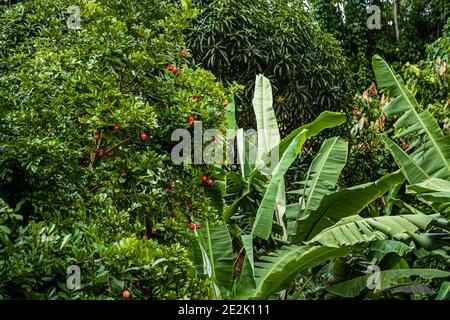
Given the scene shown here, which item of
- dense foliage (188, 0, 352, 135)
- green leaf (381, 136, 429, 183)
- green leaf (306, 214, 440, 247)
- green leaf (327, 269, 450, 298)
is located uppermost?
dense foliage (188, 0, 352, 135)

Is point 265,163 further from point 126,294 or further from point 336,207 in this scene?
point 126,294

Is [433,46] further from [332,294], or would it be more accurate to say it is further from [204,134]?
[204,134]

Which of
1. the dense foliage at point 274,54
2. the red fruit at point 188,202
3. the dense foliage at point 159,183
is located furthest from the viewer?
the dense foliage at point 274,54

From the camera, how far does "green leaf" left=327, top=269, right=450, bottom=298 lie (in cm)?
462

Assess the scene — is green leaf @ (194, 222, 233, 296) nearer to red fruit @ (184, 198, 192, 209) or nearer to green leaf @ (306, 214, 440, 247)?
green leaf @ (306, 214, 440, 247)

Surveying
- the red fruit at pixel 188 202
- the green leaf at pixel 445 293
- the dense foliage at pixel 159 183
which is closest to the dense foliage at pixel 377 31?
the dense foliage at pixel 159 183

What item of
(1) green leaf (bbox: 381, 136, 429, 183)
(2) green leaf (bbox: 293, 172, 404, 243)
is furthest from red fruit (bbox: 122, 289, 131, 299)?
(1) green leaf (bbox: 381, 136, 429, 183)

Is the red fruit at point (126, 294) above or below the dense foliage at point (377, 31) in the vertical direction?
below

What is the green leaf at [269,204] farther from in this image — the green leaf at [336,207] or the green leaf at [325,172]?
the green leaf at [325,172]

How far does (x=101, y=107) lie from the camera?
319cm

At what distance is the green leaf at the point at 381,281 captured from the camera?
462 centimetres

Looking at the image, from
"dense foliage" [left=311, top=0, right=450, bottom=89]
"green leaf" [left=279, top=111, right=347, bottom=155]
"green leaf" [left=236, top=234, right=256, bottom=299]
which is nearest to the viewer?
"green leaf" [left=236, top=234, right=256, bottom=299]
